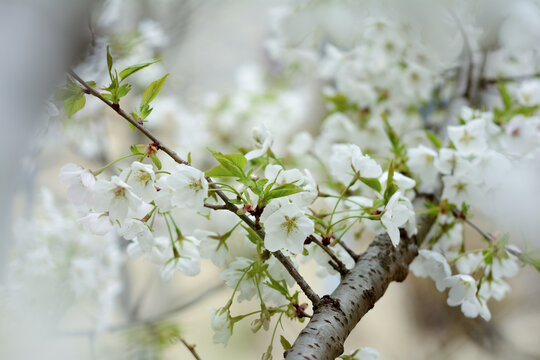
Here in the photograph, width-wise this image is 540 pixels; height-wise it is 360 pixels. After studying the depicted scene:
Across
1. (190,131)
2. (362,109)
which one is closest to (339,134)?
(362,109)

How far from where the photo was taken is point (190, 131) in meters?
1.33

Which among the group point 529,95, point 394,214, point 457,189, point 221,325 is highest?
point 529,95

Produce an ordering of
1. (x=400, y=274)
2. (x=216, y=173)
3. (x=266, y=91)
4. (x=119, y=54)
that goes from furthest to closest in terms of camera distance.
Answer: (x=266, y=91) → (x=119, y=54) → (x=400, y=274) → (x=216, y=173)

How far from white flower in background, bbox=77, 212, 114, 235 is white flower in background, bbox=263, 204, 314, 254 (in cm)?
12

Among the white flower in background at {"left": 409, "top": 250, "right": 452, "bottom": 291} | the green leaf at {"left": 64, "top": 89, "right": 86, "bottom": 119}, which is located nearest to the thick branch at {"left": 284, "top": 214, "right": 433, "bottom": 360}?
the white flower in background at {"left": 409, "top": 250, "right": 452, "bottom": 291}

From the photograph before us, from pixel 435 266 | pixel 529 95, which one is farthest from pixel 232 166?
pixel 529 95

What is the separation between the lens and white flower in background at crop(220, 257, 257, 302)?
1.26 feet

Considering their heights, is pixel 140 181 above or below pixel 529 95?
below

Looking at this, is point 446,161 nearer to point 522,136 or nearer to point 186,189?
point 522,136

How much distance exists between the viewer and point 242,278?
380 millimetres

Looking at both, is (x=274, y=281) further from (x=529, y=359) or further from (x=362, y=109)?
(x=529, y=359)

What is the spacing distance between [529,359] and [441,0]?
1239 mm

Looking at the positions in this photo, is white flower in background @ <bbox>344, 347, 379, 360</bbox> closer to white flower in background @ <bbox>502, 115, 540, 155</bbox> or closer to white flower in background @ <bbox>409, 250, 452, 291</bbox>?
white flower in background @ <bbox>409, 250, 452, 291</bbox>

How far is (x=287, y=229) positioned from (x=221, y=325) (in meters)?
0.11
